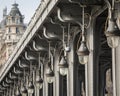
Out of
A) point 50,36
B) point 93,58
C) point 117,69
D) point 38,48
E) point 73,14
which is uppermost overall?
point 73,14

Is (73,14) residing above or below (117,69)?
above

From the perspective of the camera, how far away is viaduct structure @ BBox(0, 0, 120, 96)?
1458 cm

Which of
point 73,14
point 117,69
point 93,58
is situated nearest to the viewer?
point 117,69

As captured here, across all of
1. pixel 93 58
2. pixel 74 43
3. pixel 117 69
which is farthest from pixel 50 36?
pixel 117 69

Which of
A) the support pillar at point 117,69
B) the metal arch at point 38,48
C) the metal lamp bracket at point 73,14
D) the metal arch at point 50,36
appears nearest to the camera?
the support pillar at point 117,69

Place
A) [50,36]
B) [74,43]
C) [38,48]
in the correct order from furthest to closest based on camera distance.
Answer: [38,48] → [50,36] → [74,43]

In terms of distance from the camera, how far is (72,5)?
1728cm

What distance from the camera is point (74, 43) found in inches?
781

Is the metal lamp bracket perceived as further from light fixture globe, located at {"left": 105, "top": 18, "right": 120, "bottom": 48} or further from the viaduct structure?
light fixture globe, located at {"left": 105, "top": 18, "right": 120, "bottom": 48}

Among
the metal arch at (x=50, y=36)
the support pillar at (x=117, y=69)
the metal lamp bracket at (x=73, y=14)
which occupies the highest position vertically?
the metal lamp bracket at (x=73, y=14)

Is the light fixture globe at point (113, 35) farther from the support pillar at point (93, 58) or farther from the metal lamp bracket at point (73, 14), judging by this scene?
the metal lamp bracket at point (73, 14)

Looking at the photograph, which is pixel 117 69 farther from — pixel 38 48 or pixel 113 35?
pixel 38 48

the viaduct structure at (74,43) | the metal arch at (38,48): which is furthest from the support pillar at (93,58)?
the metal arch at (38,48)

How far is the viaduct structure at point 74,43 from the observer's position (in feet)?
47.8
